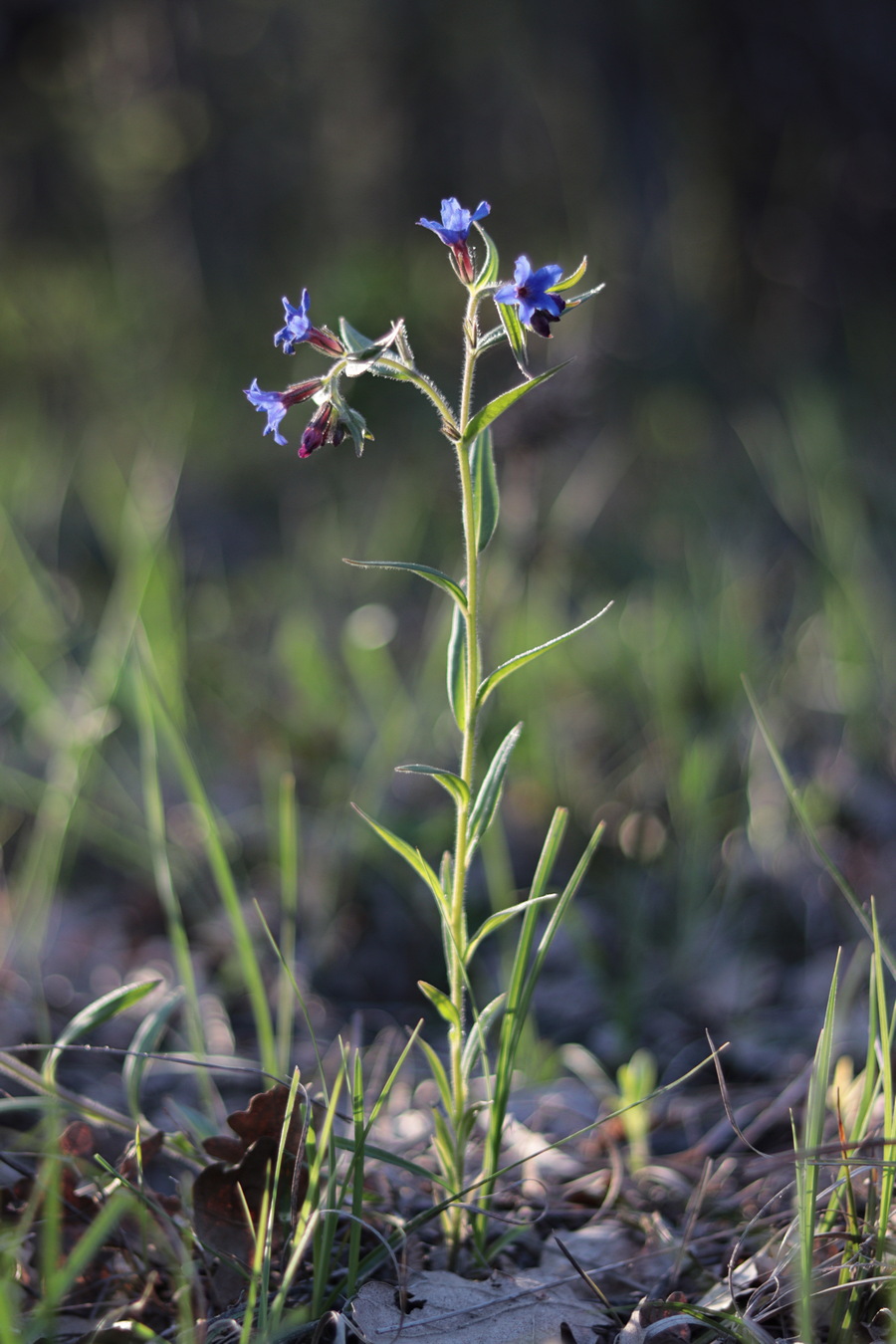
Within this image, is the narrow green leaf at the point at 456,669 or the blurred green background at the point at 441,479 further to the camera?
the blurred green background at the point at 441,479

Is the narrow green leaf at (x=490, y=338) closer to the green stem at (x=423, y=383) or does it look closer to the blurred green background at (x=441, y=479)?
the green stem at (x=423, y=383)

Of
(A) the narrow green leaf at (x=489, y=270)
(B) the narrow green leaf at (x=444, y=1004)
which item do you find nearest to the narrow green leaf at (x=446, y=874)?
(B) the narrow green leaf at (x=444, y=1004)

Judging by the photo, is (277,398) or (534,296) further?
(277,398)

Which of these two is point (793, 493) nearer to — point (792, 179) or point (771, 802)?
point (771, 802)

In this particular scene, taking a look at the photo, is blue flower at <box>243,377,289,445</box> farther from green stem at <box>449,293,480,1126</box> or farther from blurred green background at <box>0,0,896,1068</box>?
blurred green background at <box>0,0,896,1068</box>

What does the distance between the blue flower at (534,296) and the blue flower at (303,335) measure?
0.56ft

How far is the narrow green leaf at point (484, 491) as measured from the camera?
943mm

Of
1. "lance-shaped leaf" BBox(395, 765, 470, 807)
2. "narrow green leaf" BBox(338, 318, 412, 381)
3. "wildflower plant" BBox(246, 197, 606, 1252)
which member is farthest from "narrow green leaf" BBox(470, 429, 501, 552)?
"lance-shaped leaf" BBox(395, 765, 470, 807)

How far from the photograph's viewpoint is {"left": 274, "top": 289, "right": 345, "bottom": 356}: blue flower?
33.9 inches

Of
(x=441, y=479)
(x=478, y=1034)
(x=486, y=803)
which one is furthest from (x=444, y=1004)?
(x=441, y=479)

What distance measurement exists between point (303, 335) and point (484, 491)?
0.76 ft

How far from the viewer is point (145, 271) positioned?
19.4 feet

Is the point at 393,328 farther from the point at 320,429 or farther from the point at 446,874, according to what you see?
the point at 446,874

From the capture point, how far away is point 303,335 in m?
0.88
